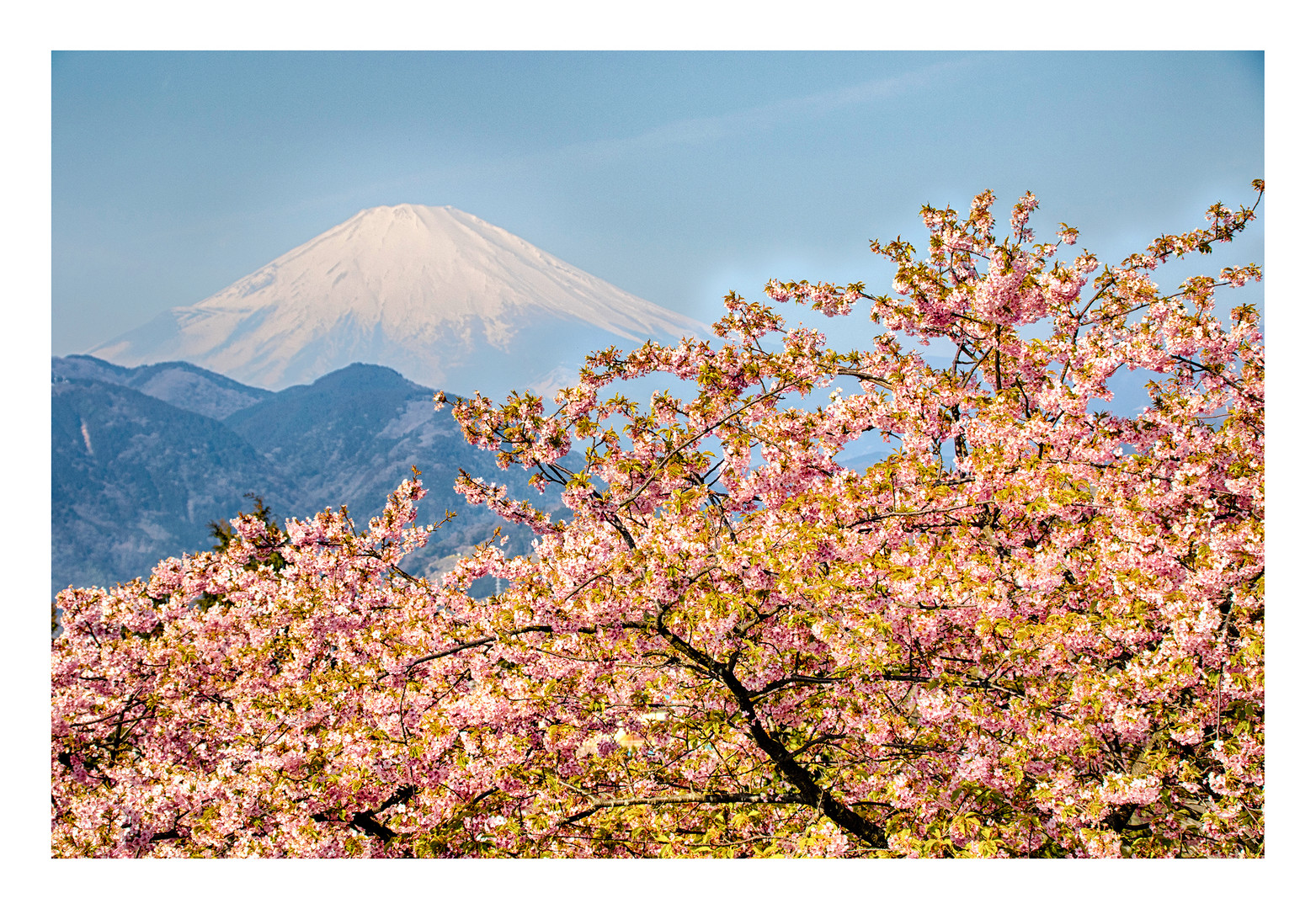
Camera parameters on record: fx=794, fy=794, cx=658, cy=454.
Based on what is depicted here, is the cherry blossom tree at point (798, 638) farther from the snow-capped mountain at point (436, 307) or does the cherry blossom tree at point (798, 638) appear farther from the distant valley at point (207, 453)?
the distant valley at point (207, 453)

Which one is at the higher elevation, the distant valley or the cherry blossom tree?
the distant valley

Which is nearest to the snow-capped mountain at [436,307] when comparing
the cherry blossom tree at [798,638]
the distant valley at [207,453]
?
the cherry blossom tree at [798,638]

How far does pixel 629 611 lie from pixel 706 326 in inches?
72.7

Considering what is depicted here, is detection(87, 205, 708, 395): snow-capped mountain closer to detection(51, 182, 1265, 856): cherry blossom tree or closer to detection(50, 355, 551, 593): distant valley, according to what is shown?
detection(51, 182, 1265, 856): cherry blossom tree

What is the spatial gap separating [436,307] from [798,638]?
42.6ft

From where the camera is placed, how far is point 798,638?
2811 mm

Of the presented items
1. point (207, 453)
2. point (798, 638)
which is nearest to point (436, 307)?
point (798, 638)

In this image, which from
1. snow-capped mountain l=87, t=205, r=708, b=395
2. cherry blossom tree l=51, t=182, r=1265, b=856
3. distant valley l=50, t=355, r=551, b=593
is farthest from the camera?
distant valley l=50, t=355, r=551, b=593

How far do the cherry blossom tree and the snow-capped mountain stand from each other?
1001mm

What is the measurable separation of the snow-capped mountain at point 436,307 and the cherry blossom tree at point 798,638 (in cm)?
100

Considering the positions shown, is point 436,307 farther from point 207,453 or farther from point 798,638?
point 207,453

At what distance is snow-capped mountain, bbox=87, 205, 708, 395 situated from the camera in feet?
20.9

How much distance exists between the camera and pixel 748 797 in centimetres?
282

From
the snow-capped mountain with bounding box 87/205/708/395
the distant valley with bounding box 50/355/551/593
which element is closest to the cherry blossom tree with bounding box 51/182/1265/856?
the snow-capped mountain with bounding box 87/205/708/395
